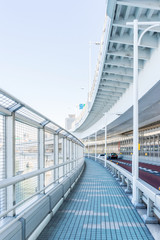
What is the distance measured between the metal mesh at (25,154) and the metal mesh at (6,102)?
552mm

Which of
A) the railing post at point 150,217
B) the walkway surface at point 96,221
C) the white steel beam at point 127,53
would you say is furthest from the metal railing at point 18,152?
the white steel beam at point 127,53

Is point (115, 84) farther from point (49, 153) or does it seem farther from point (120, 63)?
point (49, 153)

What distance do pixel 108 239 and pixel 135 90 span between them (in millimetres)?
4235

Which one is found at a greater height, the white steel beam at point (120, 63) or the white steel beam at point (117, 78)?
the white steel beam at point (120, 63)

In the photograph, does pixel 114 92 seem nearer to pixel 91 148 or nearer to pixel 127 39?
pixel 127 39

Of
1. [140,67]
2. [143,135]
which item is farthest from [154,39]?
[143,135]

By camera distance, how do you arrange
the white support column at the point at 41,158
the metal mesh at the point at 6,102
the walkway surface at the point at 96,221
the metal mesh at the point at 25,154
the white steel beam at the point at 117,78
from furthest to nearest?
the white steel beam at the point at 117,78
the white support column at the point at 41,158
the walkway surface at the point at 96,221
the metal mesh at the point at 25,154
the metal mesh at the point at 6,102

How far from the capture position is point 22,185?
3.95 meters

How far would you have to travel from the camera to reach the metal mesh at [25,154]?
138 inches

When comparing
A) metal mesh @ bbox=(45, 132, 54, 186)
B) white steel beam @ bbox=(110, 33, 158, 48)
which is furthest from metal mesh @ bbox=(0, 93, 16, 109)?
white steel beam @ bbox=(110, 33, 158, 48)

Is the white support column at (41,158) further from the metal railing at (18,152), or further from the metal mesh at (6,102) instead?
the metal mesh at (6,102)

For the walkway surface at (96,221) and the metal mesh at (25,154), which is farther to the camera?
the walkway surface at (96,221)

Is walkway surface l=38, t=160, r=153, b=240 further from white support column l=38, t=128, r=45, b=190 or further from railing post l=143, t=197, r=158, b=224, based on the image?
white support column l=38, t=128, r=45, b=190

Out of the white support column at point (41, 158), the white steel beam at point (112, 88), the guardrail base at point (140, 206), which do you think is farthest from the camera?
the white steel beam at point (112, 88)
